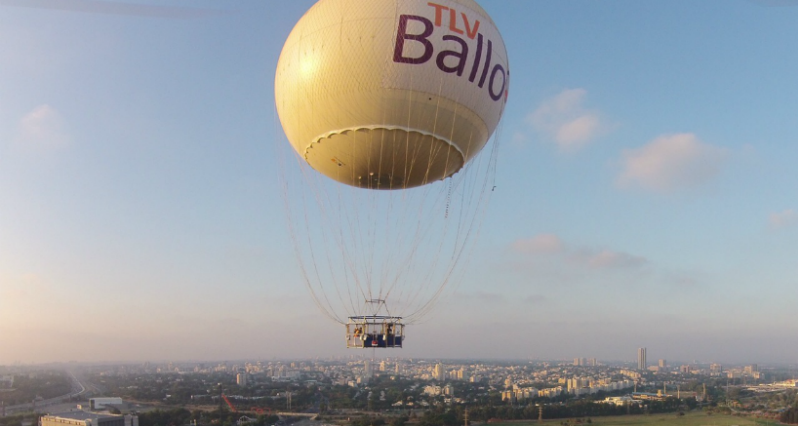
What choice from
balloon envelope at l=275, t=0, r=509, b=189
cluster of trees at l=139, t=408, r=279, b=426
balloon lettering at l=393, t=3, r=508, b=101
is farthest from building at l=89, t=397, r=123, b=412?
balloon lettering at l=393, t=3, r=508, b=101

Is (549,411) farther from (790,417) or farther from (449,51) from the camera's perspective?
(449,51)

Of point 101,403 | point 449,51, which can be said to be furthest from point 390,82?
point 101,403

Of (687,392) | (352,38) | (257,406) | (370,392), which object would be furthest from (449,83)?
(687,392)

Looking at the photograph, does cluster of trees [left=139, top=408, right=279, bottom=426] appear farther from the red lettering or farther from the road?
the red lettering

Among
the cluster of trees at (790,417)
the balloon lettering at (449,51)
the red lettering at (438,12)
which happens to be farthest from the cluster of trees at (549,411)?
the red lettering at (438,12)

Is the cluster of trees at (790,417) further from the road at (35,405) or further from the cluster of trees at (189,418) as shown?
the road at (35,405)

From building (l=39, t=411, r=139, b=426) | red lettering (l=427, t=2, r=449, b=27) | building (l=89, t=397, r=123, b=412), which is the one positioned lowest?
building (l=89, t=397, r=123, b=412)

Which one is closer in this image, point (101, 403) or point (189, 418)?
point (189, 418)

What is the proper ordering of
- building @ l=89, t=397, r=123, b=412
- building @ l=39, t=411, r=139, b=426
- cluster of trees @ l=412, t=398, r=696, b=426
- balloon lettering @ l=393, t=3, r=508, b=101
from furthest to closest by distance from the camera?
building @ l=89, t=397, r=123, b=412 → cluster of trees @ l=412, t=398, r=696, b=426 → building @ l=39, t=411, r=139, b=426 → balloon lettering @ l=393, t=3, r=508, b=101
